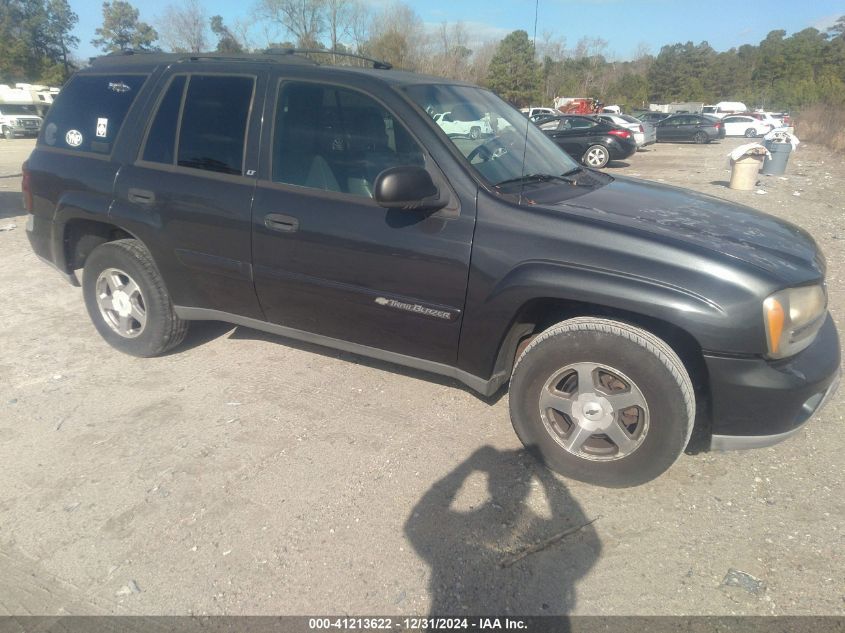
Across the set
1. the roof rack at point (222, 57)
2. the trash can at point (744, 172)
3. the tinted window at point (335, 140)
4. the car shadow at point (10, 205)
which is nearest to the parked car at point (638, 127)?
the trash can at point (744, 172)

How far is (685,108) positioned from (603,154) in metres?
46.4

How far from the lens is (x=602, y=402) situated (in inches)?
103

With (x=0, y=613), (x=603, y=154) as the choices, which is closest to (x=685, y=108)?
(x=603, y=154)

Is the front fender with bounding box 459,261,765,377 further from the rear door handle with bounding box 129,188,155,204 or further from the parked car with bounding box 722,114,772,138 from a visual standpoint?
the parked car with bounding box 722,114,772,138

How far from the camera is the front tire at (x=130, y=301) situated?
372cm

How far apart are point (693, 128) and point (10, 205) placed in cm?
2887

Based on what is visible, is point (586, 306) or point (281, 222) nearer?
point (586, 306)

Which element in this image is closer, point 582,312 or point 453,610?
point 453,610

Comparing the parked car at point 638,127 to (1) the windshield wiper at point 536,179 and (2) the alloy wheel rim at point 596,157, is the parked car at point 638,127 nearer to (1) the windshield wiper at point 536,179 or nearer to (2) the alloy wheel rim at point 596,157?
(2) the alloy wheel rim at point 596,157

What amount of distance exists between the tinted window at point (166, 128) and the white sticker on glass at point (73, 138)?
65cm

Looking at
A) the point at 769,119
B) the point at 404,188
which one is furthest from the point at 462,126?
the point at 769,119

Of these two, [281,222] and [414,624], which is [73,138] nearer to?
[281,222]

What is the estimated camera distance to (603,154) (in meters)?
16.5

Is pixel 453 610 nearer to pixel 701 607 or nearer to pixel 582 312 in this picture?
pixel 701 607
